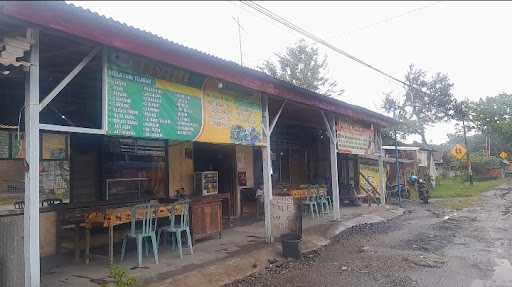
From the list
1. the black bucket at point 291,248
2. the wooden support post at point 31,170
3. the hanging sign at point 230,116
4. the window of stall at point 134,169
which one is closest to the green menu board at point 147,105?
the hanging sign at point 230,116

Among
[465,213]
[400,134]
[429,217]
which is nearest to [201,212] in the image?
[429,217]

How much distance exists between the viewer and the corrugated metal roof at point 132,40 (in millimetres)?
4383

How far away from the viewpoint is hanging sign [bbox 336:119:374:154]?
510 inches

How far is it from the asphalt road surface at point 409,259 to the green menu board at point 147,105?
2.68 metres

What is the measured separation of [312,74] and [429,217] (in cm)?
2912

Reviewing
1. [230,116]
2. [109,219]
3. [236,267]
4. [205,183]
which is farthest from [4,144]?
[205,183]

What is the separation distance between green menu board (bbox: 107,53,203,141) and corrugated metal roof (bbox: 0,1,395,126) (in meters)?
0.39

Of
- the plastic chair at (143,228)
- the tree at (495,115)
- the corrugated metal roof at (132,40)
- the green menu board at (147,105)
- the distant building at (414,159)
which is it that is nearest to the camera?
the corrugated metal roof at (132,40)

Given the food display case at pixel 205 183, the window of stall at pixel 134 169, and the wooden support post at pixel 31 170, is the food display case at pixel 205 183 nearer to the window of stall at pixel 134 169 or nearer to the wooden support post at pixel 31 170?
the window of stall at pixel 134 169

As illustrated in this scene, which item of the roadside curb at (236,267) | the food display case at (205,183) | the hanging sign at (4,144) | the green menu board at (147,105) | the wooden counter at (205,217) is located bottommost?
the roadside curb at (236,267)

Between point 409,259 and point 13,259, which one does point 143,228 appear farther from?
point 409,259

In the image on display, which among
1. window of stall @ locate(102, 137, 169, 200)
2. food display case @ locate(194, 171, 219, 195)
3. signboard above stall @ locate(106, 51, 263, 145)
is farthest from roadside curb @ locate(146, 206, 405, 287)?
window of stall @ locate(102, 137, 169, 200)

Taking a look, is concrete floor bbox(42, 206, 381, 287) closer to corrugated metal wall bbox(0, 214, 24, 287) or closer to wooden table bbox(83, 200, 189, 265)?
wooden table bbox(83, 200, 189, 265)

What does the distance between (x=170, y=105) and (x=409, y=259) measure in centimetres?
529
